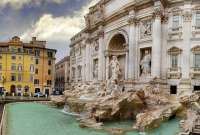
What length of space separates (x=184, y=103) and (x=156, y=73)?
18.0 feet

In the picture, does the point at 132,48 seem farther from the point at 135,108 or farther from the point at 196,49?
the point at 135,108

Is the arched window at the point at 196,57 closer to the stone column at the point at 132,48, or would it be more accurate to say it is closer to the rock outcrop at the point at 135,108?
the rock outcrop at the point at 135,108

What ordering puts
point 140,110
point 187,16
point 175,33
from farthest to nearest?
1. point 175,33
2. point 187,16
3. point 140,110

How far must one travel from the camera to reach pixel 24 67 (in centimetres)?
5419

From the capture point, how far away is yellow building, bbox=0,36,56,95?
174ft

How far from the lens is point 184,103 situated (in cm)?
1792

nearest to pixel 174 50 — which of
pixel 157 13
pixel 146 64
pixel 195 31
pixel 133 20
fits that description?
pixel 195 31

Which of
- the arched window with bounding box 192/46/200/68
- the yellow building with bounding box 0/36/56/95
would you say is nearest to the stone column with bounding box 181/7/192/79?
the arched window with bounding box 192/46/200/68

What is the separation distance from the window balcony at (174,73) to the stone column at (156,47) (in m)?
0.99

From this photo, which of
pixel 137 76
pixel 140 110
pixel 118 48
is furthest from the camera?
pixel 118 48

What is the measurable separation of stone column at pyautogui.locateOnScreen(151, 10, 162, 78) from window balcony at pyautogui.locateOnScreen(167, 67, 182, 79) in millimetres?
988

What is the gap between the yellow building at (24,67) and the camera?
52.9 metres

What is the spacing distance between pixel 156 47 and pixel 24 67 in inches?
1426

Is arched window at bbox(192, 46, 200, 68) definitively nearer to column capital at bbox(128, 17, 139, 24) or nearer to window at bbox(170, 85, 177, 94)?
window at bbox(170, 85, 177, 94)
